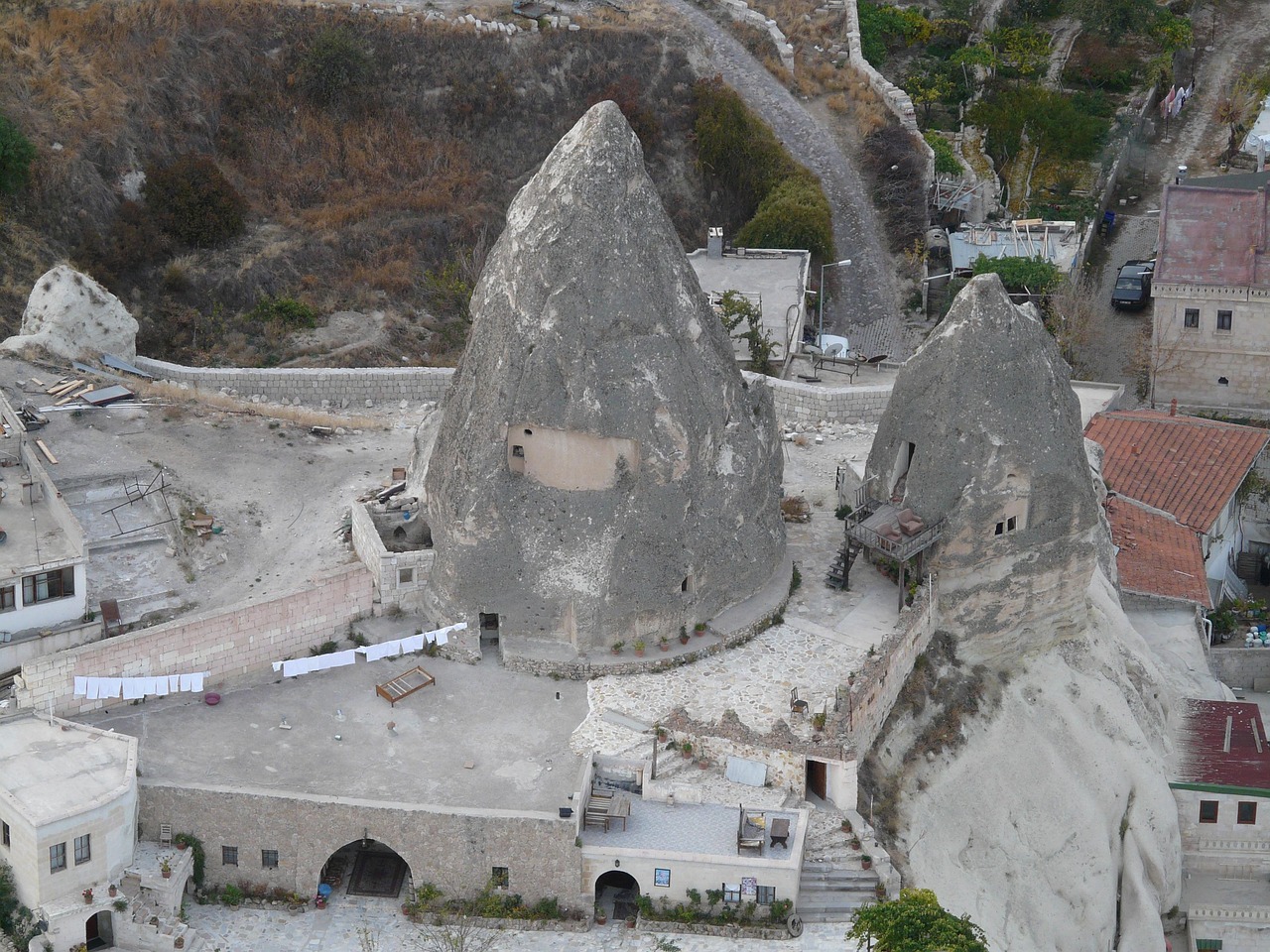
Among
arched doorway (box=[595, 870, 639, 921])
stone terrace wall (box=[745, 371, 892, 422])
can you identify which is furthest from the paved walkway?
stone terrace wall (box=[745, 371, 892, 422])

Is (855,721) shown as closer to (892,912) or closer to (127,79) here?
(892,912)

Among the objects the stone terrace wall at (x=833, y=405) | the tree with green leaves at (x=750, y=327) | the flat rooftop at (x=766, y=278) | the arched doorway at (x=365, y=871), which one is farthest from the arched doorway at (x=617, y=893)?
the flat rooftop at (x=766, y=278)

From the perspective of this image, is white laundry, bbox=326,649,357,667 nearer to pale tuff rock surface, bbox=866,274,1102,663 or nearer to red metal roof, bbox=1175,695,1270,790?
pale tuff rock surface, bbox=866,274,1102,663

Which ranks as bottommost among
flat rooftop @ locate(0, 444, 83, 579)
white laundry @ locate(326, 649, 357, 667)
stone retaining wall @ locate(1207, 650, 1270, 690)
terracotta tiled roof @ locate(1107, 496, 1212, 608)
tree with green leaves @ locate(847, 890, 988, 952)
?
stone retaining wall @ locate(1207, 650, 1270, 690)

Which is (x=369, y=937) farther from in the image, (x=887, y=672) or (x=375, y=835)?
(x=887, y=672)

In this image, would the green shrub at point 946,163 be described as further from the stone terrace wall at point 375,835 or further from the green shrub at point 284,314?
the stone terrace wall at point 375,835

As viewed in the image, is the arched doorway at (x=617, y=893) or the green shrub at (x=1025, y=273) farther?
the green shrub at (x=1025, y=273)
